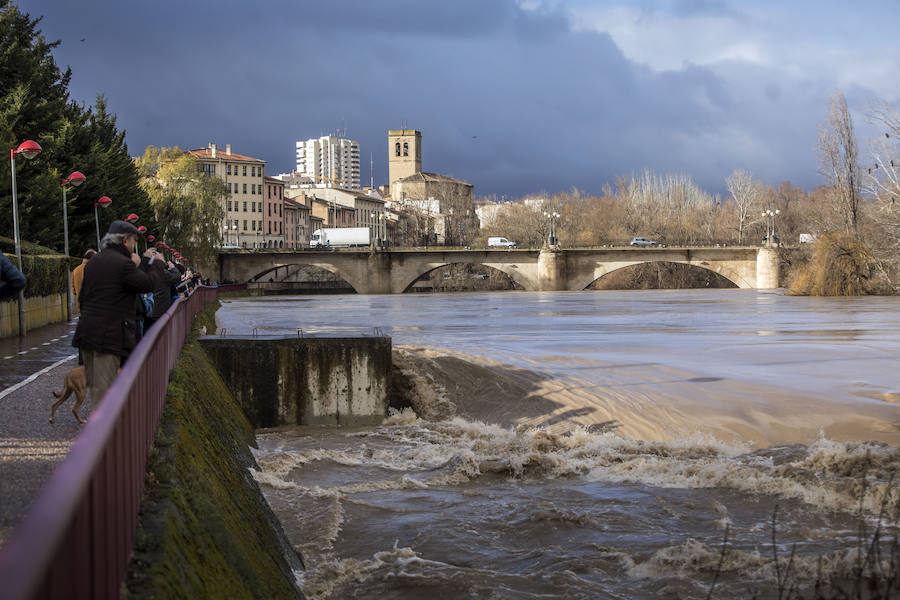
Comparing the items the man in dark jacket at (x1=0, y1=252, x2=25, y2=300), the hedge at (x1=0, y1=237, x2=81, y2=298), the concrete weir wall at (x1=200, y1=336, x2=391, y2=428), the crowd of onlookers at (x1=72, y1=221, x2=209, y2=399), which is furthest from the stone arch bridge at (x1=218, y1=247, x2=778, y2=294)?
the man in dark jacket at (x1=0, y1=252, x2=25, y2=300)

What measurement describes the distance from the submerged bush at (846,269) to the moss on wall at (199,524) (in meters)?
55.4

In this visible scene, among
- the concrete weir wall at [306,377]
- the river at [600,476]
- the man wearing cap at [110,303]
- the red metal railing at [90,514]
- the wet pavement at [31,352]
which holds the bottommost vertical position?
the river at [600,476]

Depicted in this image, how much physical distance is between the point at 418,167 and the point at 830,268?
142614mm

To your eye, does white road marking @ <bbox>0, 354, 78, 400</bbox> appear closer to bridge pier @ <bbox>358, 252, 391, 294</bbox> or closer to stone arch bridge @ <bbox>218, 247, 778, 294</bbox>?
stone arch bridge @ <bbox>218, 247, 778, 294</bbox>

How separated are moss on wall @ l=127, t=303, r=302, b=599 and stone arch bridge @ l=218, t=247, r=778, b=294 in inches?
3054

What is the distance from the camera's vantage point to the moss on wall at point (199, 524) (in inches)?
178

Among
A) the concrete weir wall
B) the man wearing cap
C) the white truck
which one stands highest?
the white truck

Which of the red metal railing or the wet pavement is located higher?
the red metal railing

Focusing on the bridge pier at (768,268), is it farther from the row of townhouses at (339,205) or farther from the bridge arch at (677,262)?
the row of townhouses at (339,205)

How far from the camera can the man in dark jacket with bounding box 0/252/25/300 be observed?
7.32m

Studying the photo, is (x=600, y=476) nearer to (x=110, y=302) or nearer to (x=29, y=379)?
(x=110, y=302)

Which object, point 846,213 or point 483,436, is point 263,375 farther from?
point 846,213

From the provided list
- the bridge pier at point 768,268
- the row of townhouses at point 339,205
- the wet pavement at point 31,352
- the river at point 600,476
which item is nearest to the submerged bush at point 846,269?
the bridge pier at point 768,268

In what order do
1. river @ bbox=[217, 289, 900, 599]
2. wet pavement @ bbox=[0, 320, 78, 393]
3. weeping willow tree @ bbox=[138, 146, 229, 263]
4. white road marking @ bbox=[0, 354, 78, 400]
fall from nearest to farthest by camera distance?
river @ bbox=[217, 289, 900, 599] → white road marking @ bbox=[0, 354, 78, 400] → wet pavement @ bbox=[0, 320, 78, 393] → weeping willow tree @ bbox=[138, 146, 229, 263]
